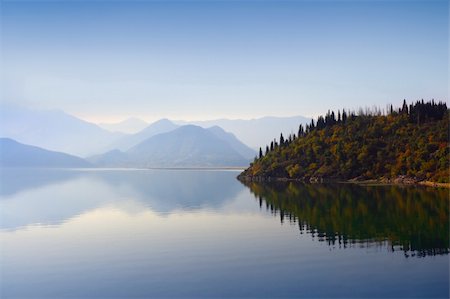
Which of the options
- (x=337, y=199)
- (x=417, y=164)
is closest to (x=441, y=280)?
(x=337, y=199)

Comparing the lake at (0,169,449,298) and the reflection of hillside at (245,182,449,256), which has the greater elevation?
the reflection of hillside at (245,182,449,256)

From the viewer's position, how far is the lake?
41.1m

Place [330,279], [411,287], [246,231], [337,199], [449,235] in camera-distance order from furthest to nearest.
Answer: [337,199], [246,231], [449,235], [330,279], [411,287]

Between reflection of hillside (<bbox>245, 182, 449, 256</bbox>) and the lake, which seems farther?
reflection of hillside (<bbox>245, 182, 449, 256</bbox>)

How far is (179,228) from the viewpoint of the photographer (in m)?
78.1

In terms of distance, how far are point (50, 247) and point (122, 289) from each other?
2644 centimetres

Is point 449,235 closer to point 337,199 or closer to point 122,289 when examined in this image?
point 122,289

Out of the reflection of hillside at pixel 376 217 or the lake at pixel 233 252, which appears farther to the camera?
the reflection of hillside at pixel 376 217

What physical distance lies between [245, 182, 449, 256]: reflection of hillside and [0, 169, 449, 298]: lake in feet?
0.66

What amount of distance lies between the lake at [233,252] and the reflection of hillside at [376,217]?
0.20 m

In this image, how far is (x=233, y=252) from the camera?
186 feet

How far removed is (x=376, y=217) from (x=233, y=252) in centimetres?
3811

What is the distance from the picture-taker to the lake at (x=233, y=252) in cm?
4106

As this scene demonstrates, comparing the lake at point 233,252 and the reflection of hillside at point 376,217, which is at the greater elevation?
the reflection of hillside at point 376,217
